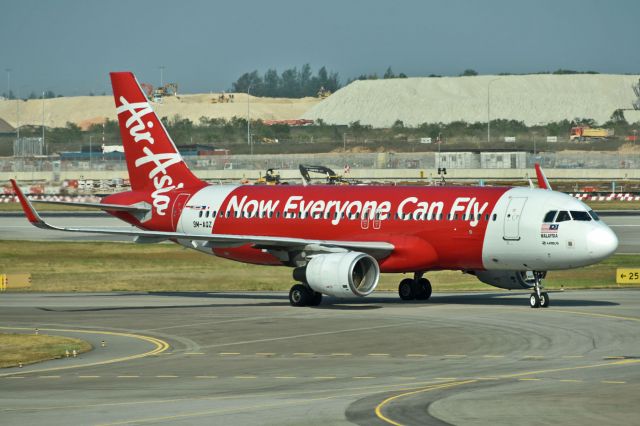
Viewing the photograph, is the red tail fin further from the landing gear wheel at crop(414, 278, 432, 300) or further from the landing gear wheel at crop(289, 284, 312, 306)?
the landing gear wheel at crop(414, 278, 432, 300)

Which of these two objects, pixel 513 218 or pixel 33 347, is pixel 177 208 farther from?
pixel 33 347

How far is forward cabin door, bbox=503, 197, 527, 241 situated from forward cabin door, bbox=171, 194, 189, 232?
56.0 feet

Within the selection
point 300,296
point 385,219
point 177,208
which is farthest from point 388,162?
point 300,296

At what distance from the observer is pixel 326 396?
28.8 m

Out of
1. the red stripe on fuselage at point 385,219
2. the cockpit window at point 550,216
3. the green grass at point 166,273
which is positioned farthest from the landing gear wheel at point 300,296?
the cockpit window at point 550,216

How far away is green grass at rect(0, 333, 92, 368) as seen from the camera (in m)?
36.5

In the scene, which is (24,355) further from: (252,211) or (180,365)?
(252,211)

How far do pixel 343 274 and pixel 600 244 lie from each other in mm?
10152

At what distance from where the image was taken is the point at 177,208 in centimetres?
5894

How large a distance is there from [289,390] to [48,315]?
2145 centimetres

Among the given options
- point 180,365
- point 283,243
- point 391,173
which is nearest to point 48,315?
point 283,243

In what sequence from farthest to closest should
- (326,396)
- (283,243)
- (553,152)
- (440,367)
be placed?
(553,152)
(283,243)
(440,367)
(326,396)

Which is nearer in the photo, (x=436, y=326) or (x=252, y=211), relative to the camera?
(x=436, y=326)

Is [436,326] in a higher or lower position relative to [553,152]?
lower
